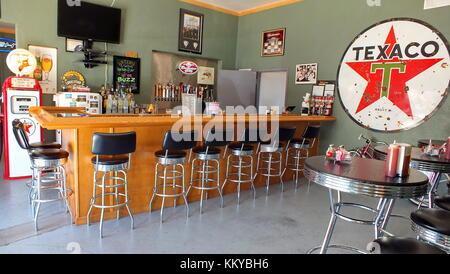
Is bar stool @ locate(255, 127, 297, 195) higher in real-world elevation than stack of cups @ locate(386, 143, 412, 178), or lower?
lower

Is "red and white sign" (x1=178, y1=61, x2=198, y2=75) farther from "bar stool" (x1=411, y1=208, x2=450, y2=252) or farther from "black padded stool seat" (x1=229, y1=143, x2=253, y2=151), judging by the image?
"bar stool" (x1=411, y1=208, x2=450, y2=252)

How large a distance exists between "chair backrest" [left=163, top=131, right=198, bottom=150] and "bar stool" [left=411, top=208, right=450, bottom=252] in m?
2.19

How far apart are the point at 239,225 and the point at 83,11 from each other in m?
4.53

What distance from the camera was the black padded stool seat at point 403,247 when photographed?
150 centimetres

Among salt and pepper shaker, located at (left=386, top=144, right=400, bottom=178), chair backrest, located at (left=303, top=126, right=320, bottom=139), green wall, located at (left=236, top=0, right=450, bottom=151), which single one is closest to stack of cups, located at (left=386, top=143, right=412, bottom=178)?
salt and pepper shaker, located at (left=386, top=144, right=400, bottom=178)

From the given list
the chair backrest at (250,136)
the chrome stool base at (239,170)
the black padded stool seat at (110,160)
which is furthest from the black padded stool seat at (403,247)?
the chrome stool base at (239,170)

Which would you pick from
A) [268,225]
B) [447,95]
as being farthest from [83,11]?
[447,95]

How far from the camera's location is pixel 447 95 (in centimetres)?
436

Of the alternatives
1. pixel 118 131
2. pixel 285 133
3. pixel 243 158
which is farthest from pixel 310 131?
pixel 118 131

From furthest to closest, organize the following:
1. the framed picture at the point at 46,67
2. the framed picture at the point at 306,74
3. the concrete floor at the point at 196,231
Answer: the framed picture at the point at 306,74
the framed picture at the point at 46,67
the concrete floor at the point at 196,231

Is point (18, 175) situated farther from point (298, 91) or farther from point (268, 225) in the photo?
point (298, 91)

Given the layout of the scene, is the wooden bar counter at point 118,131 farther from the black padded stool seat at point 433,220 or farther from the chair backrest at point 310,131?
the black padded stool seat at point 433,220

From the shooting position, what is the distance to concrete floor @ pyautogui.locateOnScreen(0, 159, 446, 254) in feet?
8.89

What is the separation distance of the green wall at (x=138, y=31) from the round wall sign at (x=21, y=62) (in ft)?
1.90
